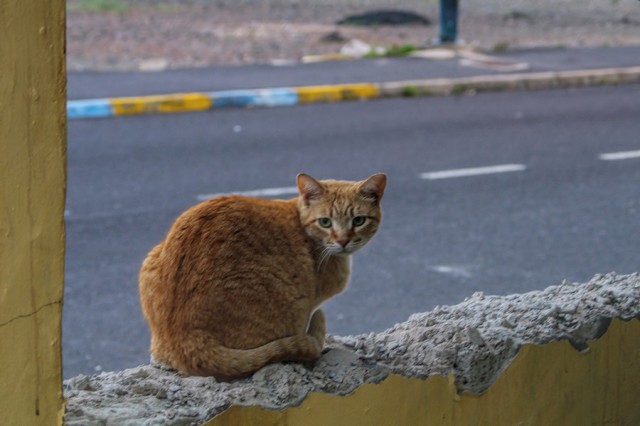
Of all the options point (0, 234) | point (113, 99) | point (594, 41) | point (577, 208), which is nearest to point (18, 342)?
point (0, 234)

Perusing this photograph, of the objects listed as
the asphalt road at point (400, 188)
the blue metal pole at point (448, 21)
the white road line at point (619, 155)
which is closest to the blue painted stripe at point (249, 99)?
the asphalt road at point (400, 188)

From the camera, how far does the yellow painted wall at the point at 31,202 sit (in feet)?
6.69

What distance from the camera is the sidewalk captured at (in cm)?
1117

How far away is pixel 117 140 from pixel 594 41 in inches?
357

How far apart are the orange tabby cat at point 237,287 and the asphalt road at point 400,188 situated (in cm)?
228

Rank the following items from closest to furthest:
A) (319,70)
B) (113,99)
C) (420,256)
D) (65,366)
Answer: (65,366)
(420,256)
(113,99)
(319,70)

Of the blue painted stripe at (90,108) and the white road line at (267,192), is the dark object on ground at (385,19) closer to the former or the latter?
the blue painted stripe at (90,108)

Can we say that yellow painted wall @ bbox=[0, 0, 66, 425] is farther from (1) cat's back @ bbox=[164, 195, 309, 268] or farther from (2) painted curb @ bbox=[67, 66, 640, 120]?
(2) painted curb @ bbox=[67, 66, 640, 120]

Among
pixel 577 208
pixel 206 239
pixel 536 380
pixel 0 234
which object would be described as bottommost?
pixel 577 208

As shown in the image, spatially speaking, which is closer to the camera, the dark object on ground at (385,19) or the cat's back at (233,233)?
the cat's back at (233,233)

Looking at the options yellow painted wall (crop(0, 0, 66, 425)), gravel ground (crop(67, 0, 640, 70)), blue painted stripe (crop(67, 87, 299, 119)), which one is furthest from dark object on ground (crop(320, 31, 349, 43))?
yellow painted wall (crop(0, 0, 66, 425))

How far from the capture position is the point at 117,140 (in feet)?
32.2

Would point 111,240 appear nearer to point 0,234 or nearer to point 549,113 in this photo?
point 0,234

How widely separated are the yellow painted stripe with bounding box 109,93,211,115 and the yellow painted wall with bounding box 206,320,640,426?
8539 mm
